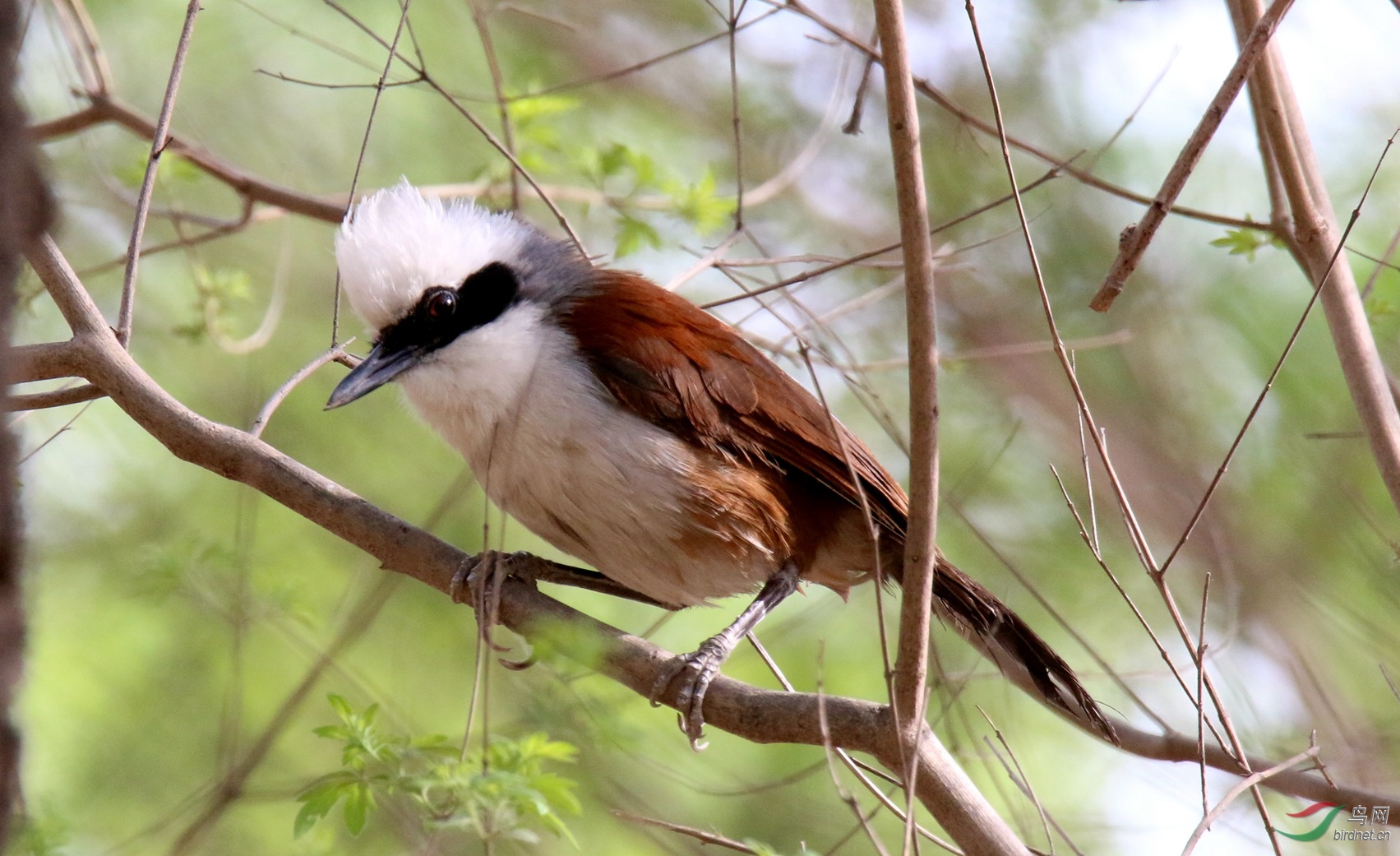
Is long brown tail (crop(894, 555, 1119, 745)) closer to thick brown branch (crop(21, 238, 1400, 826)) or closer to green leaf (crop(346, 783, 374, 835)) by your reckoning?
thick brown branch (crop(21, 238, 1400, 826))

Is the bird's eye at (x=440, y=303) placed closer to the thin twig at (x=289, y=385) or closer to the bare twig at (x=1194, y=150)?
the thin twig at (x=289, y=385)

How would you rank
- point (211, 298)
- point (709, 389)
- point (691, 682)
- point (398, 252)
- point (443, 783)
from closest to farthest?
point (443, 783), point (691, 682), point (398, 252), point (709, 389), point (211, 298)

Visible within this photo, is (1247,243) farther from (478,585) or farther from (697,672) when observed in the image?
(478,585)

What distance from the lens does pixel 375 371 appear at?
3465 millimetres

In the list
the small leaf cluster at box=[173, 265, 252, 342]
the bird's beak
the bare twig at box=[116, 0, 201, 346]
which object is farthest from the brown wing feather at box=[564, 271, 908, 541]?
the small leaf cluster at box=[173, 265, 252, 342]

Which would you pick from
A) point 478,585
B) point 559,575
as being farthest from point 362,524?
point 559,575

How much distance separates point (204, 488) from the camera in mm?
6727

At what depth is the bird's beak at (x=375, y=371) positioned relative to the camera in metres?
3.37

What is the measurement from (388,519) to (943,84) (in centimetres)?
564

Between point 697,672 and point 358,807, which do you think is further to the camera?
point 697,672

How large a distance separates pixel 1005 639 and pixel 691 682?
1113 millimetres

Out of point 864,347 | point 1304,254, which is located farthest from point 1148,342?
point 1304,254

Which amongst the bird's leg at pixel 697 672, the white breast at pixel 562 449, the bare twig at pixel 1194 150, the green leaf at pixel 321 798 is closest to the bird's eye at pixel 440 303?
the white breast at pixel 562 449

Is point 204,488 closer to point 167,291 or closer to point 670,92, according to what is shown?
point 167,291
